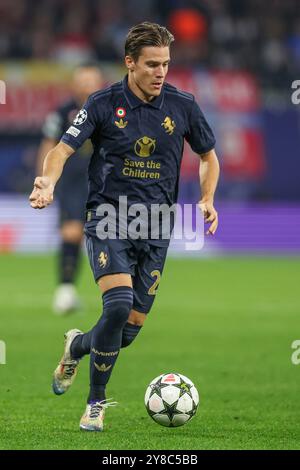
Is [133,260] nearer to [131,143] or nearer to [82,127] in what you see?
[131,143]

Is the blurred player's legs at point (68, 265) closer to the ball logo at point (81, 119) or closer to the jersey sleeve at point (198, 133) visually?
the jersey sleeve at point (198, 133)

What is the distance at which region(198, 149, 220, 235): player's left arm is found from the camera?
6.53 meters

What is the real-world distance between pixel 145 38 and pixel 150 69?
0.58 ft

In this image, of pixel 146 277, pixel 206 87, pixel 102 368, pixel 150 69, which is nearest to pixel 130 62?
pixel 150 69

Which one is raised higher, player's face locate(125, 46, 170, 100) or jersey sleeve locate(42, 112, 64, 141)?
jersey sleeve locate(42, 112, 64, 141)

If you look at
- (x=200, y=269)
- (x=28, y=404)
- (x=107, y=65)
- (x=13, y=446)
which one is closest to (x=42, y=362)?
(x=28, y=404)

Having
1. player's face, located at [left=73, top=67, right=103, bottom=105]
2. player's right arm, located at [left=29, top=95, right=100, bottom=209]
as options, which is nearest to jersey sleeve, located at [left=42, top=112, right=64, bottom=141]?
player's face, located at [left=73, top=67, right=103, bottom=105]

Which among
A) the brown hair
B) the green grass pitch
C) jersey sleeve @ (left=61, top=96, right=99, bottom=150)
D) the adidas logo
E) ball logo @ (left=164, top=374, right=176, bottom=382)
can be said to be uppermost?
the brown hair

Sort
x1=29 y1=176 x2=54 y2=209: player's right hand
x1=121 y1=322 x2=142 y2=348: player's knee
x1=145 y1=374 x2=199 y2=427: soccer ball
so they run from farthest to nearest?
x1=121 y1=322 x2=142 y2=348: player's knee < x1=145 y1=374 x2=199 y2=427: soccer ball < x1=29 y1=176 x2=54 y2=209: player's right hand

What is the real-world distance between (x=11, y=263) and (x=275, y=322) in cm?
811

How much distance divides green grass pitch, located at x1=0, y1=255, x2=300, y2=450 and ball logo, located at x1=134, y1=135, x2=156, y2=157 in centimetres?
158

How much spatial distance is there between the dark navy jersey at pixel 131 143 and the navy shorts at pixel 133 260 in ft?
0.81

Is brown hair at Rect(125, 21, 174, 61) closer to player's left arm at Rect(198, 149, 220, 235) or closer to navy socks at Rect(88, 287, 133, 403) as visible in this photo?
player's left arm at Rect(198, 149, 220, 235)
